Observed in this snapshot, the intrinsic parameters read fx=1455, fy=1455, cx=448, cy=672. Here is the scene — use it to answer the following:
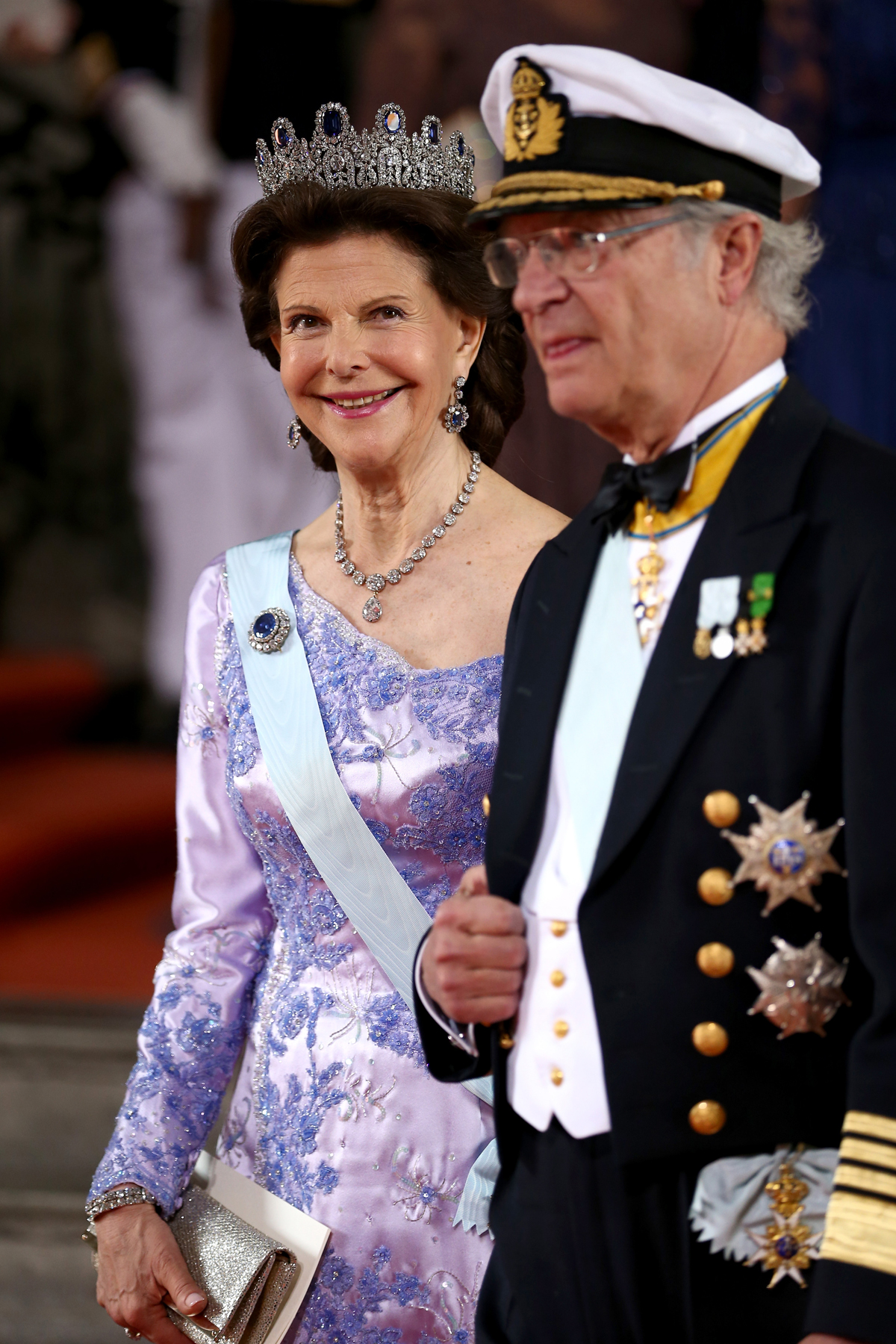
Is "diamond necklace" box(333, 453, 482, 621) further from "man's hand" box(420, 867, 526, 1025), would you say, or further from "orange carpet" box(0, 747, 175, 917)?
"orange carpet" box(0, 747, 175, 917)

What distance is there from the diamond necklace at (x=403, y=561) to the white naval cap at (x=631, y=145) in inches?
22.7

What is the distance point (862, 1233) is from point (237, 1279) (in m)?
0.73

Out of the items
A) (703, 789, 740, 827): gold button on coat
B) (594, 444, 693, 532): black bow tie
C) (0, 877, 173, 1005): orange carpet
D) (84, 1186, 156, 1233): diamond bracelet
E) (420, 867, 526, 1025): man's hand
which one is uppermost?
(594, 444, 693, 532): black bow tie

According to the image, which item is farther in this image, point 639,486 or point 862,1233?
point 639,486

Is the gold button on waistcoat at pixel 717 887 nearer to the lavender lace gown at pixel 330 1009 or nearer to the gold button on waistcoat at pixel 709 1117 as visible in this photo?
the gold button on waistcoat at pixel 709 1117

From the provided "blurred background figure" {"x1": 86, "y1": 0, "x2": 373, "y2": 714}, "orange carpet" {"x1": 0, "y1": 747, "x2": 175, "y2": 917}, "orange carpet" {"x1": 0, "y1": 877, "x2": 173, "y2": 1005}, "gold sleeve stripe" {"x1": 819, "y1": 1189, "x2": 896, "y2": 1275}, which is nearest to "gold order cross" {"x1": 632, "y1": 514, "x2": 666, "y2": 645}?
"gold sleeve stripe" {"x1": 819, "y1": 1189, "x2": 896, "y2": 1275}

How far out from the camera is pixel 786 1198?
2.91 ft

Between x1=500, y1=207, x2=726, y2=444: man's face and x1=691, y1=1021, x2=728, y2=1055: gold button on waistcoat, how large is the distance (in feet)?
1.29

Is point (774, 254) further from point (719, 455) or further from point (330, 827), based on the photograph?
point (330, 827)

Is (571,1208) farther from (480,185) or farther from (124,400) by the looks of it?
(124,400)

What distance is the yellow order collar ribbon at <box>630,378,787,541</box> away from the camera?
0.96m

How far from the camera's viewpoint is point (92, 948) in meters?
3.52

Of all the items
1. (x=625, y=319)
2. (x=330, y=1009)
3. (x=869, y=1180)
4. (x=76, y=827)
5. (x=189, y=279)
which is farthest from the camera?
(x=189, y=279)

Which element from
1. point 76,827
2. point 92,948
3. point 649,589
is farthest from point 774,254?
point 76,827
